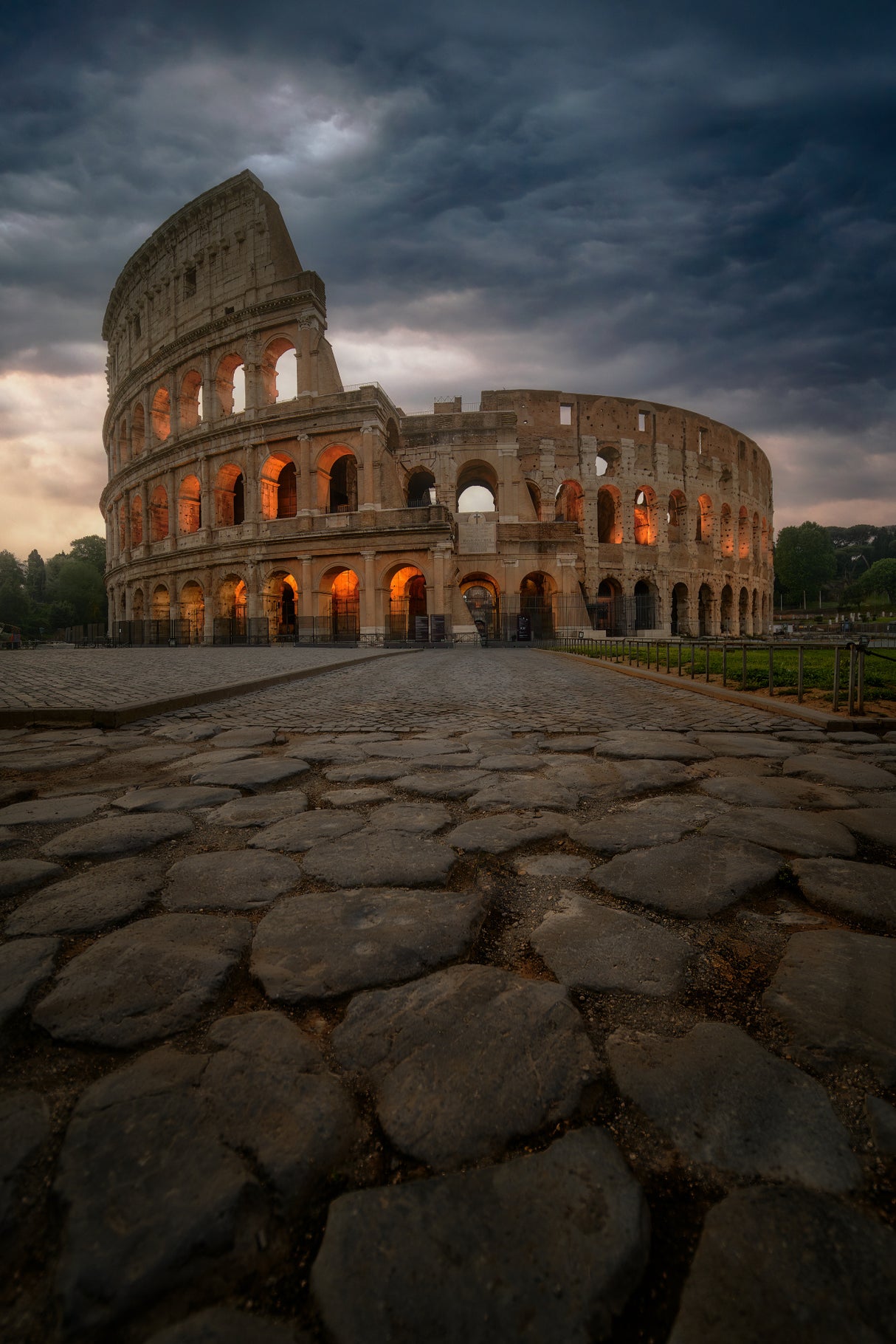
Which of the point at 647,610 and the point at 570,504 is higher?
the point at 570,504

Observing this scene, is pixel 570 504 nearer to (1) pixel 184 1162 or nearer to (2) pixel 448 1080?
(2) pixel 448 1080

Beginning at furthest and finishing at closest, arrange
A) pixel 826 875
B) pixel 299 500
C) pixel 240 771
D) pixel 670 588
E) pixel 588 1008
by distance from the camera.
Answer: pixel 670 588 → pixel 299 500 → pixel 240 771 → pixel 826 875 → pixel 588 1008

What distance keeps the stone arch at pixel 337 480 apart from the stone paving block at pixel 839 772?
24.0 meters

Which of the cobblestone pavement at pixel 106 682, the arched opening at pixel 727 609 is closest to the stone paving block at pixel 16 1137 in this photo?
the cobblestone pavement at pixel 106 682

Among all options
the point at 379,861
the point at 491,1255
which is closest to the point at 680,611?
the point at 379,861

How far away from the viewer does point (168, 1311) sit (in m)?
0.57

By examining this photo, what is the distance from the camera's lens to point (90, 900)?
4.75 ft

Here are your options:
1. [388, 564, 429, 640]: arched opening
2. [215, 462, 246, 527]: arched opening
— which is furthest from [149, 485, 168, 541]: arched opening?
[388, 564, 429, 640]: arched opening

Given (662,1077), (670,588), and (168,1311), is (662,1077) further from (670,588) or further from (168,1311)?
(670,588)

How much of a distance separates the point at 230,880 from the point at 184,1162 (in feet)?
3.03

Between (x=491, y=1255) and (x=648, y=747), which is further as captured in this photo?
(x=648, y=747)

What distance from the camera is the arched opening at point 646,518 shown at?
32.9m

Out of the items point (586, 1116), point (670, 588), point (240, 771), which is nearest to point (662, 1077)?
point (586, 1116)

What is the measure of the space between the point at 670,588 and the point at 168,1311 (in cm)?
3622
